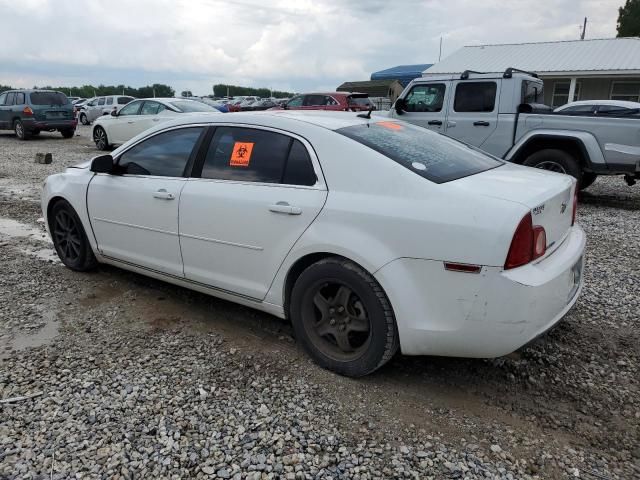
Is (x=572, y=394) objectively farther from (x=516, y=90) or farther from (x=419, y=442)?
(x=516, y=90)

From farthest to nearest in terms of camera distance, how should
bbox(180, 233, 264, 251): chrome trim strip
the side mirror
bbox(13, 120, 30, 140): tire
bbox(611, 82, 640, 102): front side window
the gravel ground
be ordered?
bbox(611, 82, 640, 102): front side window
bbox(13, 120, 30, 140): tire
the side mirror
bbox(180, 233, 264, 251): chrome trim strip
the gravel ground

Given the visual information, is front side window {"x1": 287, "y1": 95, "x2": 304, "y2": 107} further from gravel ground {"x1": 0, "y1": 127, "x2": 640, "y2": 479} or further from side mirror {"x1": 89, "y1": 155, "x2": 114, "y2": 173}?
gravel ground {"x1": 0, "y1": 127, "x2": 640, "y2": 479}

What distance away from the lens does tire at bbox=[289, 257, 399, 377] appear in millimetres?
2801

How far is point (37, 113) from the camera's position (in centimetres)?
1781

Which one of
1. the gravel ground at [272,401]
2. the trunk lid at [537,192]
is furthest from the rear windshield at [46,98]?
the trunk lid at [537,192]

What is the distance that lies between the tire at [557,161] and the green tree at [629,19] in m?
38.4

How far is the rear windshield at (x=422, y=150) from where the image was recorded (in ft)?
9.63

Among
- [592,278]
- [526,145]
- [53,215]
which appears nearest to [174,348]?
[53,215]

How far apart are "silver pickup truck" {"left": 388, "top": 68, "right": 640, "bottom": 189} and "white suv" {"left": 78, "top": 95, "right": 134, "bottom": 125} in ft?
63.3

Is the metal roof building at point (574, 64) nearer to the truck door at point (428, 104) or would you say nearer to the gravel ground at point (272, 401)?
the truck door at point (428, 104)

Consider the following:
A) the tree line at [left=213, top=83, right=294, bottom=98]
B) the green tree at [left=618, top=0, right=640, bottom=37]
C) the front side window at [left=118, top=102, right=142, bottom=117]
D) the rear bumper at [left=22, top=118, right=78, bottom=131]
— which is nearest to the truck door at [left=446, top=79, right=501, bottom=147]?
the front side window at [left=118, top=102, right=142, bottom=117]

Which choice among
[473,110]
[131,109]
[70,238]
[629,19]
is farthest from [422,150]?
[629,19]

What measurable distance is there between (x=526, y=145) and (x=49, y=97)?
16797 millimetres

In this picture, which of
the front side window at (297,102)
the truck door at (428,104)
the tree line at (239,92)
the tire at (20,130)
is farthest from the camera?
the tree line at (239,92)
